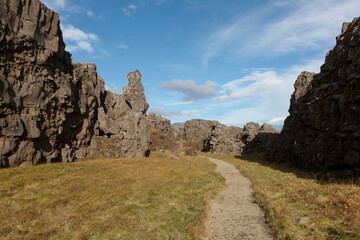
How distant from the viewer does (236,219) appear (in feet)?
36.4

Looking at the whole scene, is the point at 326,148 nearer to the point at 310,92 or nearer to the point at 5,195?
the point at 310,92

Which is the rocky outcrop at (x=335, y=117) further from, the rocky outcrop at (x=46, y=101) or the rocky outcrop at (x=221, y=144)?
the rocky outcrop at (x=221, y=144)

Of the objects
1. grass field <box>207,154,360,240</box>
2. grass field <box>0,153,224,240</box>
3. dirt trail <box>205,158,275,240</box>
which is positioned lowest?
grass field <box>0,153,224,240</box>

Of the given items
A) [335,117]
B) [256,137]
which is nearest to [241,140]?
[256,137]

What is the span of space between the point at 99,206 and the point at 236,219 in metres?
9.41

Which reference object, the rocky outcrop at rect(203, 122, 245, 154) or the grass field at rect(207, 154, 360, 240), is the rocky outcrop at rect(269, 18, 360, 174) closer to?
the grass field at rect(207, 154, 360, 240)

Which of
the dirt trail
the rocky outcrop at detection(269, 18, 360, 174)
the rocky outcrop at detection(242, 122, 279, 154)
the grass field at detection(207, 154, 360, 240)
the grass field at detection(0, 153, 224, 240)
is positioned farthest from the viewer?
the rocky outcrop at detection(242, 122, 279, 154)

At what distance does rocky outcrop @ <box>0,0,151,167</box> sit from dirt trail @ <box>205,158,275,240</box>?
26474mm

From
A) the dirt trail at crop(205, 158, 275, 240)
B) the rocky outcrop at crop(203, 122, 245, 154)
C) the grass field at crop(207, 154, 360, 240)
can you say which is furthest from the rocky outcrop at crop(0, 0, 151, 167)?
the rocky outcrop at crop(203, 122, 245, 154)

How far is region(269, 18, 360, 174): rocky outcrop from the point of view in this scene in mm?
19406

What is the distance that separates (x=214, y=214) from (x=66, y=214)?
31.3 feet

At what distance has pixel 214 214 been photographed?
11.9m

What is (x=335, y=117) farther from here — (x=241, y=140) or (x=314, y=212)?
(x=241, y=140)

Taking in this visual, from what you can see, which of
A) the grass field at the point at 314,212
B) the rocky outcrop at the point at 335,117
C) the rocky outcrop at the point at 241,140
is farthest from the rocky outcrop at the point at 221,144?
the grass field at the point at 314,212
